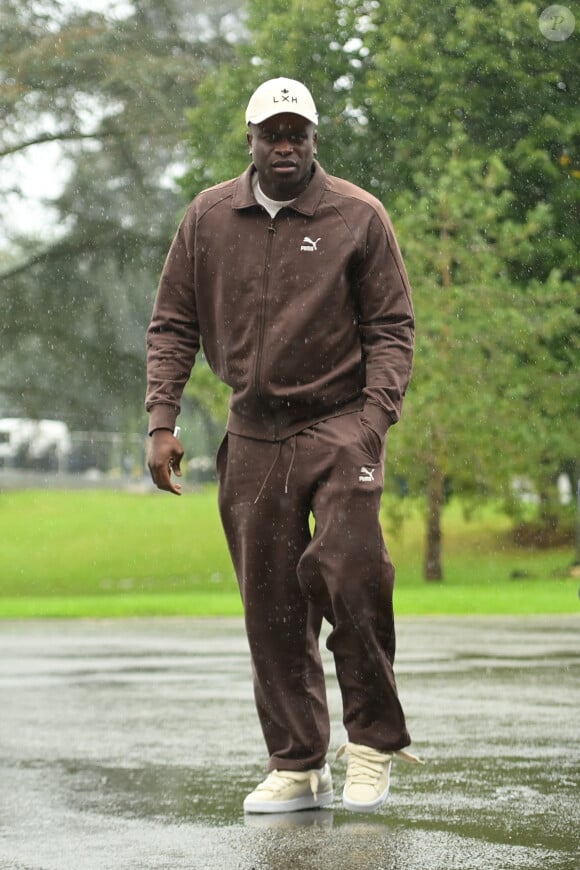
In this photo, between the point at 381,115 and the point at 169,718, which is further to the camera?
the point at 381,115

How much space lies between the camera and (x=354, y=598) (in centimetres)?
555

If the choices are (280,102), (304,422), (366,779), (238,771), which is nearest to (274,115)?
(280,102)

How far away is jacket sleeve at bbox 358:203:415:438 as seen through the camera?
5602 mm

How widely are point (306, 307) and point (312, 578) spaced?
30.1 inches

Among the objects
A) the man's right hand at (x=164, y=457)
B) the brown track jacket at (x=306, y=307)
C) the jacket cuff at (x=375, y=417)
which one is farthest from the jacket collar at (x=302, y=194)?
the man's right hand at (x=164, y=457)

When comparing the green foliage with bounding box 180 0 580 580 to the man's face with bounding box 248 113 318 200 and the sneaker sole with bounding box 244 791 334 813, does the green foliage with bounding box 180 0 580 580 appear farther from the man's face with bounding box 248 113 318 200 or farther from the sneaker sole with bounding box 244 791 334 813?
the man's face with bounding box 248 113 318 200

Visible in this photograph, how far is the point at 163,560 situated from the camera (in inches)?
1508

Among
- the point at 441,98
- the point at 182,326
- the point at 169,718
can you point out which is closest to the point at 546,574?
the point at 441,98

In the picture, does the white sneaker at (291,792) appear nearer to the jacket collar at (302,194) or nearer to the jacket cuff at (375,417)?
the jacket cuff at (375,417)

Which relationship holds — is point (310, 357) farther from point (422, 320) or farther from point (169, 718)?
point (422, 320)

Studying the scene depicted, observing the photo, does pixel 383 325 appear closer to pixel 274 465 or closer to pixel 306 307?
pixel 306 307

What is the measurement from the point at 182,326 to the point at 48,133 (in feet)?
89.3

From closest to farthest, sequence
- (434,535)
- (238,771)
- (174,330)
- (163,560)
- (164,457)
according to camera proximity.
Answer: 1. (164,457)
2. (174,330)
3. (238,771)
4. (434,535)
5. (163,560)

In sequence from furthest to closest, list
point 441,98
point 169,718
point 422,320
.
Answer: point 441,98
point 422,320
point 169,718
